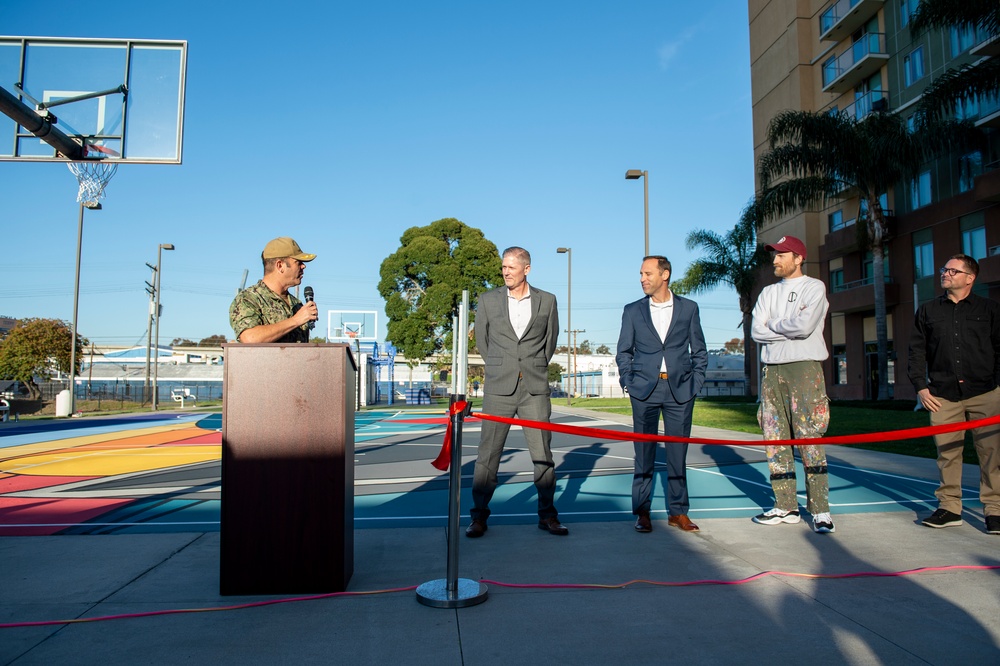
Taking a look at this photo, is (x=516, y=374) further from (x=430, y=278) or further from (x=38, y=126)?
(x=430, y=278)

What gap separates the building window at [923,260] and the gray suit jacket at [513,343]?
29.2 metres

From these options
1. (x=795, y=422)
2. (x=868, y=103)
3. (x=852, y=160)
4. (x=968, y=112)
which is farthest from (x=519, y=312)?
(x=868, y=103)

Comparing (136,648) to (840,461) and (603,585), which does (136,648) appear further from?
(840,461)

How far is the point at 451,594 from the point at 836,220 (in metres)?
38.0

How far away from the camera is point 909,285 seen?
29.4 meters

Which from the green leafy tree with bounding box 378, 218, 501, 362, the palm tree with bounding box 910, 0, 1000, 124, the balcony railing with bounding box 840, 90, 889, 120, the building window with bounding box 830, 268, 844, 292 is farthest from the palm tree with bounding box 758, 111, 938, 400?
the green leafy tree with bounding box 378, 218, 501, 362

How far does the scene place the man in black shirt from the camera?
188 inches

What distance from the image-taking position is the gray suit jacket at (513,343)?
490cm

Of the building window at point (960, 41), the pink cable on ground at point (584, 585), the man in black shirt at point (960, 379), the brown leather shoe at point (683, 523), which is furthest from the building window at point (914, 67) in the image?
the pink cable on ground at point (584, 585)

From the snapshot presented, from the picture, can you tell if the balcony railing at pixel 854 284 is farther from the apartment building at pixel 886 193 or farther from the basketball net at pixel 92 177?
the basketball net at pixel 92 177

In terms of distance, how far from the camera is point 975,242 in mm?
25797

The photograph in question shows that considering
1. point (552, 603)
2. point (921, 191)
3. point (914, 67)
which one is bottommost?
point (552, 603)

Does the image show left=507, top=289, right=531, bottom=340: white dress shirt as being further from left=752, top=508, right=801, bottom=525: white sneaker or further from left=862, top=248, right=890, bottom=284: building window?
left=862, top=248, right=890, bottom=284: building window

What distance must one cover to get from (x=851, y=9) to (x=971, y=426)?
35669mm
